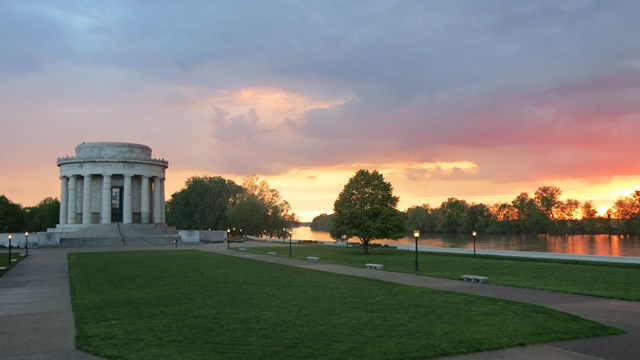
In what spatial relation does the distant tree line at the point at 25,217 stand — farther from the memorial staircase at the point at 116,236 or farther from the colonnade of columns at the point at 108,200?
the memorial staircase at the point at 116,236

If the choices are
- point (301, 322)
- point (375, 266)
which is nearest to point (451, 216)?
point (375, 266)

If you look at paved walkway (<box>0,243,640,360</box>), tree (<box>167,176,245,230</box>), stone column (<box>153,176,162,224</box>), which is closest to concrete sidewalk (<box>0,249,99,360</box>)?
paved walkway (<box>0,243,640,360</box>)

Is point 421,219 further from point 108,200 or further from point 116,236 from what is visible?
point 116,236

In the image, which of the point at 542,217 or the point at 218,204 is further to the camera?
the point at 542,217

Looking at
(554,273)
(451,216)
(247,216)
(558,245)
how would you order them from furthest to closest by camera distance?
(451,216), (247,216), (558,245), (554,273)

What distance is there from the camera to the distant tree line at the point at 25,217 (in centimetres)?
9969

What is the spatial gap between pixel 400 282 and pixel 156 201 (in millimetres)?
78755

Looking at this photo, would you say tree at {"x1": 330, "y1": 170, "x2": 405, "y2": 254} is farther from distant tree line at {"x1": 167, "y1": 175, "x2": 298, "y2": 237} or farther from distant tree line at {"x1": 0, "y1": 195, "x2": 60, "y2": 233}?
distant tree line at {"x1": 0, "y1": 195, "x2": 60, "y2": 233}

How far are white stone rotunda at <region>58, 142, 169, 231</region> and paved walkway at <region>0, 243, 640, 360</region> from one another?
63.8m

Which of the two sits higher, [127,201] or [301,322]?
[127,201]

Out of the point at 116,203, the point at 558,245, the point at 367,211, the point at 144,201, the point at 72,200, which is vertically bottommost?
the point at 558,245

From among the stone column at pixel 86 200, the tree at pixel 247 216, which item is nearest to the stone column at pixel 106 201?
the stone column at pixel 86 200

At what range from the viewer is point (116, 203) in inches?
3698

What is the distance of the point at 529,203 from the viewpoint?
143 meters
